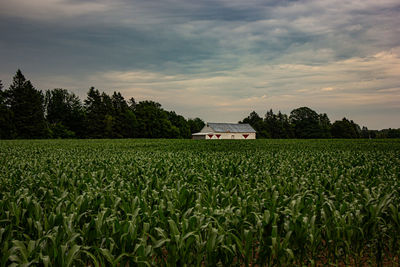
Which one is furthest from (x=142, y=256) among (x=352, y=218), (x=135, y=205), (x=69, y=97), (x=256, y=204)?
(x=69, y=97)

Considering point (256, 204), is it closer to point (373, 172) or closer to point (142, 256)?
point (142, 256)

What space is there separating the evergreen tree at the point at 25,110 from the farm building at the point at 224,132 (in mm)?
46465

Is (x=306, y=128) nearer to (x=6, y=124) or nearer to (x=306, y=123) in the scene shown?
(x=306, y=123)

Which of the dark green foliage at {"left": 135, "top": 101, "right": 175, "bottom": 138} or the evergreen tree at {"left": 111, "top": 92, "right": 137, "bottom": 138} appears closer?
the evergreen tree at {"left": 111, "top": 92, "right": 137, "bottom": 138}

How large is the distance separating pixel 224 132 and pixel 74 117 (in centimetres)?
4681

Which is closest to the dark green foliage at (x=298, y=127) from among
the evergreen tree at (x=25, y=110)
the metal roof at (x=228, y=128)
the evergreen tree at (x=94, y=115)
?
the metal roof at (x=228, y=128)

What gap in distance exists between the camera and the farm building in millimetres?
96000

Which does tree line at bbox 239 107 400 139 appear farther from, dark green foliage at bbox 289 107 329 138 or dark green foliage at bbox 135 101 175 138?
dark green foliage at bbox 135 101 175 138

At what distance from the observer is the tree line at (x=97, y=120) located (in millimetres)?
72188

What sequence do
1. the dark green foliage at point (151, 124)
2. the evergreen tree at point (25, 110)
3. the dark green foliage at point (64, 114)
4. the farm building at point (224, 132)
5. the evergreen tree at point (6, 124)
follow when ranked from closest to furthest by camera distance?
the evergreen tree at point (6, 124) < the evergreen tree at point (25, 110) < the dark green foliage at point (64, 114) < the dark green foliage at point (151, 124) < the farm building at point (224, 132)

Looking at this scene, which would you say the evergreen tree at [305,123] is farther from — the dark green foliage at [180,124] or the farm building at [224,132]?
the dark green foliage at [180,124]

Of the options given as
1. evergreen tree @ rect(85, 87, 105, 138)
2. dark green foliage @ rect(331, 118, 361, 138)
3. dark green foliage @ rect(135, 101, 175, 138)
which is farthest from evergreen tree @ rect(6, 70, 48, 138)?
dark green foliage @ rect(331, 118, 361, 138)

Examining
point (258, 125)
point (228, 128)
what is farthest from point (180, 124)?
point (258, 125)

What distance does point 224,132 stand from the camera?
97500 millimetres
